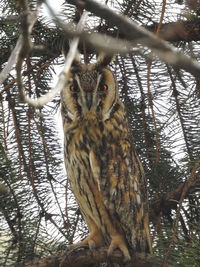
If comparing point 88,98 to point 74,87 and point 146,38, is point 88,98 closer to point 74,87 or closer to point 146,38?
point 74,87

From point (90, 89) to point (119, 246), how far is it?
84cm

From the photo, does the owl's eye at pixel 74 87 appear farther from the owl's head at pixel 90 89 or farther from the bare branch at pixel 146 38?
the bare branch at pixel 146 38

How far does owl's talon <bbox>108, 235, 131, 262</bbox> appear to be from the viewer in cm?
258

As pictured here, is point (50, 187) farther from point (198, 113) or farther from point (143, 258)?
point (198, 113)

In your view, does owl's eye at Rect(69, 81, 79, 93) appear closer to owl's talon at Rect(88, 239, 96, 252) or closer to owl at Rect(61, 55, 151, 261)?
owl at Rect(61, 55, 151, 261)

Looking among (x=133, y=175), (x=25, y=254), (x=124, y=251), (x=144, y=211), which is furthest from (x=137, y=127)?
(x=25, y=254)

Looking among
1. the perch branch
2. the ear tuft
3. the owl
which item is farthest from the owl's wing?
the ear tuft

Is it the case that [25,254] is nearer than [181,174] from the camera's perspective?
Yes

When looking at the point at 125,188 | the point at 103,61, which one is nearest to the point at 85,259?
the point at 125,188

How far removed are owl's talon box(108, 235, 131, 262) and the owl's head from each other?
70cm

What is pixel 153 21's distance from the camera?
261cm

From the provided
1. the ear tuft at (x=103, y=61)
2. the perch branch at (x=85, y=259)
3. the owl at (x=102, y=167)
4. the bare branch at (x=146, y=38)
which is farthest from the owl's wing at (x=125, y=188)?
the bare branch at (x=146, y=38)

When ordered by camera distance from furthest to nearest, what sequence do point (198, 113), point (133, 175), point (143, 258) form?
1. point (133, 175)
2. point (198, 113)
3. point (143, 258)

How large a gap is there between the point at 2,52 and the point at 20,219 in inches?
35.3
